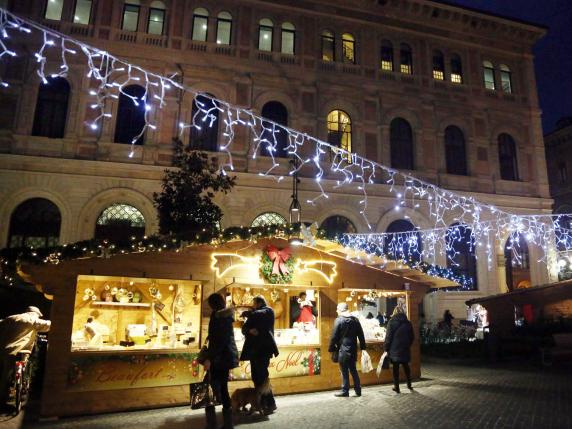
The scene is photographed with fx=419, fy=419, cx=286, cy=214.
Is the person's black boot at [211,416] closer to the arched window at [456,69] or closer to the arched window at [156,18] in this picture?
the arched window at [156,18]

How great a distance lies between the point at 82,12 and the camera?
1659cm

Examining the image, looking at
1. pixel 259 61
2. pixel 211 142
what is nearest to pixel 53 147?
pixel 211 142

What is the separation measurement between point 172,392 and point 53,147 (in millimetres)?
11881

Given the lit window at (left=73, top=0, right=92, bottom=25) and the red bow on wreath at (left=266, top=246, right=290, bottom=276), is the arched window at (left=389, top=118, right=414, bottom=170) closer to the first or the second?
the red bow on wreath at (left=266, top=246, right=290, bottom=276)

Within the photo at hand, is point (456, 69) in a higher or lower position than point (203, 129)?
higher

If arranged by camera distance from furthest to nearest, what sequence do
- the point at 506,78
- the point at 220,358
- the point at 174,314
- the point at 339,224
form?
the point at 506,78
the point at 339,224
the point at 174,314
the point at 220,358

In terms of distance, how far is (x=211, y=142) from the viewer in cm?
1686

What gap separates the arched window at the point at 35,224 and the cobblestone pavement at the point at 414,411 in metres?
10.3

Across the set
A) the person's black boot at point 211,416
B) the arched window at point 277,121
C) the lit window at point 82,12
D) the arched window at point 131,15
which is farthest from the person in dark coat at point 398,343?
the lit window at point 82,12

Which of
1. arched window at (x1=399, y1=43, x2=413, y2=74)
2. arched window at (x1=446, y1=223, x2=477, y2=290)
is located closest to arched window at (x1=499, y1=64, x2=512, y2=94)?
arched window at (x1=399, y1=43, x2=413, y2=74)

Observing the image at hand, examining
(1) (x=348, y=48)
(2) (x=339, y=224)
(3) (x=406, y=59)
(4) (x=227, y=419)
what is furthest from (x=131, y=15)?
(4) (x=227, y=419)

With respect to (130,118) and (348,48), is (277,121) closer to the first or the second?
(348,48)

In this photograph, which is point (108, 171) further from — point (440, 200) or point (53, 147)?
point (440, 200)

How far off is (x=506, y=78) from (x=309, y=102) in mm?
11126
